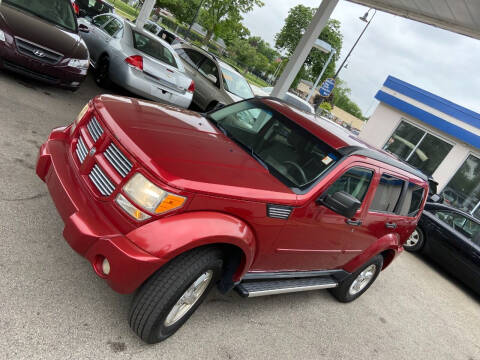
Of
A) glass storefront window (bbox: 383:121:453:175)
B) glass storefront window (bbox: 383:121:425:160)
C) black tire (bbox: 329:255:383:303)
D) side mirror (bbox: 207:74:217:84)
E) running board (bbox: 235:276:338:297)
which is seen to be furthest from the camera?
glass storefront window (bbox: 383:121:425:160)

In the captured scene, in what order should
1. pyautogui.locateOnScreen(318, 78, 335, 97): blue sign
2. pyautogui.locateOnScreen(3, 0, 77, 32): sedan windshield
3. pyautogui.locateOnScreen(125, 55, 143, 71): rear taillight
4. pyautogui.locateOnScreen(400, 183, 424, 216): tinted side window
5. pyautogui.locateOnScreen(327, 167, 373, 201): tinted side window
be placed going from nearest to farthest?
pyautogui.locateOnScreen(327, 167, 373, 201): tinted side window < pyautogui.locateOnScreen(400, 183, 424, 216): tinted side window < pyautogui.locateOnScreen(3, 0, 77, 32): sedan windshield < pyautogui.locateOnScreen(125, 55, 143, 71): rear taillight < pyautogui.locateOnScreen(318, 78, 335, 97): blue sign

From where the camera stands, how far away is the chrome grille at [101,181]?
2.38 meters

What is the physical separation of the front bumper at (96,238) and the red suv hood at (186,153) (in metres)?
0.47

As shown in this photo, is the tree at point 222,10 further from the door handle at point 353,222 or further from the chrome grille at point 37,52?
the door handle at point 353,222

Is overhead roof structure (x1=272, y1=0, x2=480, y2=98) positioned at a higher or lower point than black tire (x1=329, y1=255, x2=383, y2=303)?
higher

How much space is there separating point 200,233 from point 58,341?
1161 millimetres

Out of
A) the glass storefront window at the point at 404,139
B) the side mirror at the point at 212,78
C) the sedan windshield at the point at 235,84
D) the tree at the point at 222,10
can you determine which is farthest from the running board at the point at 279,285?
the tree at the point at 222,10

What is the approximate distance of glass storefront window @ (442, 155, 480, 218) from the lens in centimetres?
1366

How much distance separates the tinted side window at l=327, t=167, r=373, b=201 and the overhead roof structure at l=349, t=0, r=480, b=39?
4.06m

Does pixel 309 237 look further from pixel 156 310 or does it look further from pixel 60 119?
pixel 60 119

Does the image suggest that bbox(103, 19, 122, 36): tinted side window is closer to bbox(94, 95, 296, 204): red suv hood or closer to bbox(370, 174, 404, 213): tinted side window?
bbox(94, 95, 296, 204): red suv hood

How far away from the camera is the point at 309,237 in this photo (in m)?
3.19

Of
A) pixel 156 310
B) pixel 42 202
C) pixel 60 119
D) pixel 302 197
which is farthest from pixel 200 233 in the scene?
pixel 60 119

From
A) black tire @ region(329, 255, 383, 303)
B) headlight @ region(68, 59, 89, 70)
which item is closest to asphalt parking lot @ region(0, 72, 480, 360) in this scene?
black tire @ region(329, 255, 383, 303)
